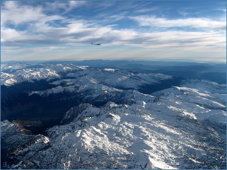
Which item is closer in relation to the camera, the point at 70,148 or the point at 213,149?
the point at 70,148

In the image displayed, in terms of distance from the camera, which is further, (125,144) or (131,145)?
(125,144)

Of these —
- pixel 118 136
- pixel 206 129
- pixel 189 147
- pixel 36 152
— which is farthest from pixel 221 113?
pixel 36 152

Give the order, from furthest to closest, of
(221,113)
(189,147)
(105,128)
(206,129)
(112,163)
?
(221,113) → (206,129) → (105,128) → (189,147) → (112,163)

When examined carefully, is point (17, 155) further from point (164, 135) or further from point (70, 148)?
point (164, 135)

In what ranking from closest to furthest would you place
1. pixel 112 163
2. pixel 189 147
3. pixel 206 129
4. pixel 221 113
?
pixel 112 163
pixel 189 147
pixel 206 129
pixel 221 113

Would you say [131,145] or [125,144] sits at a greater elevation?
[125,144]

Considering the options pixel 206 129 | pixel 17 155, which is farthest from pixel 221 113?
pixel 17 155

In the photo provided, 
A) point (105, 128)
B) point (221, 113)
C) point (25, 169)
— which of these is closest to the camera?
point (25, 169)

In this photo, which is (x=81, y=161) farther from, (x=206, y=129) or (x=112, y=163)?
(x=206, y=129)

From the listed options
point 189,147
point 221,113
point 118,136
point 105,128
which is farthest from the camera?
point 221,113
